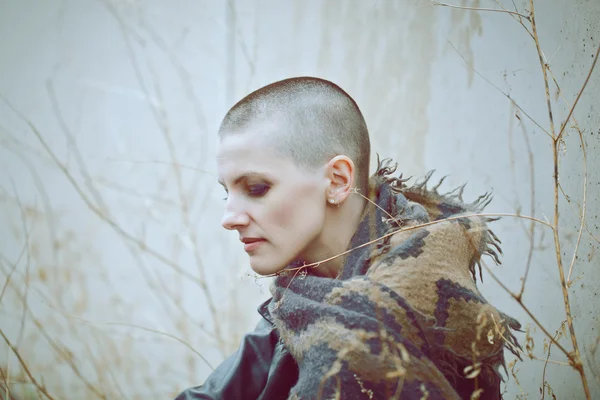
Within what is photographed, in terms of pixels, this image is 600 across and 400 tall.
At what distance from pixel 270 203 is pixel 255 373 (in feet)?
1.51

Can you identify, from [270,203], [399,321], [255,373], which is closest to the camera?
[399,321]

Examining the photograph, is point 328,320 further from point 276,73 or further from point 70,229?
point 70,229

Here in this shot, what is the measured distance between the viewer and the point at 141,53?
2.25m

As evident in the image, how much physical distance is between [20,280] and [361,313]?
5.47ft

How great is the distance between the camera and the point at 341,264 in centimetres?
128

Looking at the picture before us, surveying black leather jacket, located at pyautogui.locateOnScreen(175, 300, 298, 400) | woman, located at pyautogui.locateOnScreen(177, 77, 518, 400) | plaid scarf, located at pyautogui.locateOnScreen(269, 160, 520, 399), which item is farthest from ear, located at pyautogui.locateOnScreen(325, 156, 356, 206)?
black leather jacket, located at pyautogui.locateOnScreen(175, 300, 298, 400)

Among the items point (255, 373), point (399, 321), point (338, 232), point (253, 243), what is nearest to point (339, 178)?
point (338, 232)

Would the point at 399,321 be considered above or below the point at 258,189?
below

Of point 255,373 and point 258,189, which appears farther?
point 255,373

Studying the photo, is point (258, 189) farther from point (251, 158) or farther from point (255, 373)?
point (255, 373)

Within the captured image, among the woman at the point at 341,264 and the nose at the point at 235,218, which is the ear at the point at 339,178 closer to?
the woman at the point at 341,264

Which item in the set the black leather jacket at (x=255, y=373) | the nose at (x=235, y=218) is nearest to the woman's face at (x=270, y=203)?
the nose at (x=235, y=218)

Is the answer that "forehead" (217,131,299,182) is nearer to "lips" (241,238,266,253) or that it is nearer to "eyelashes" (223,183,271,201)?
"eyelashes" (223,183,271,201)

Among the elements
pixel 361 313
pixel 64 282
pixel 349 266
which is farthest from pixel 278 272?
pixel 64 282
